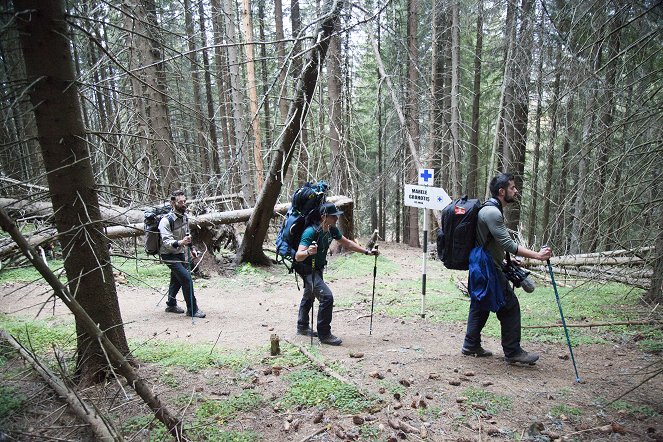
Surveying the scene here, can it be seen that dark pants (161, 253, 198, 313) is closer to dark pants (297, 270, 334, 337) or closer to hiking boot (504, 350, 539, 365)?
dark pants (297, 270, 334, 337)

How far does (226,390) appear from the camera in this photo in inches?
165

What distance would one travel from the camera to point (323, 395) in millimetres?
4000

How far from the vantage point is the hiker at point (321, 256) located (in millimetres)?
5336

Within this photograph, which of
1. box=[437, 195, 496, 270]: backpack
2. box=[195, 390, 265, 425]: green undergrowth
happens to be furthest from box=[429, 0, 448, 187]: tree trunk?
box=[195, 390, 265, 425]: green undergrowth

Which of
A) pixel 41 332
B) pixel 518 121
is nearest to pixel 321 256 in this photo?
pixel 41 332

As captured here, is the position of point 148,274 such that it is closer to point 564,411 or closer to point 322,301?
point 322,301

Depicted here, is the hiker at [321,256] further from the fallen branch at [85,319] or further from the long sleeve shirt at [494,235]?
the fallen branch at [85,319]

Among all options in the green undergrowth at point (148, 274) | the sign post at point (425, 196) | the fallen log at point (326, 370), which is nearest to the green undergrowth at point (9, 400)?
the fallen log at point (326, 370)

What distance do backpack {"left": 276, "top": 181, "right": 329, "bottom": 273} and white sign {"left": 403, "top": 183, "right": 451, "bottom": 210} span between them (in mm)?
2375

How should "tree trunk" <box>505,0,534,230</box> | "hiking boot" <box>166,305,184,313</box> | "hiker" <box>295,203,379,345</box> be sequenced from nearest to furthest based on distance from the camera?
"hiker" <box>295,203,379,345</box> → "hiking boot" <box>166,305,184,313</box> → "tree trunk" <box>505,0,534,230</box>

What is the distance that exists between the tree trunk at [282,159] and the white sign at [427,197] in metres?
2.42

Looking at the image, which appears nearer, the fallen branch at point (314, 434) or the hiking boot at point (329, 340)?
the fallen branch at point (314, 434)

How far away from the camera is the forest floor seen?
11.2 feet

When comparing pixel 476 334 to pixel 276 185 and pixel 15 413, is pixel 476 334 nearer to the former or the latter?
pixel 15 413
